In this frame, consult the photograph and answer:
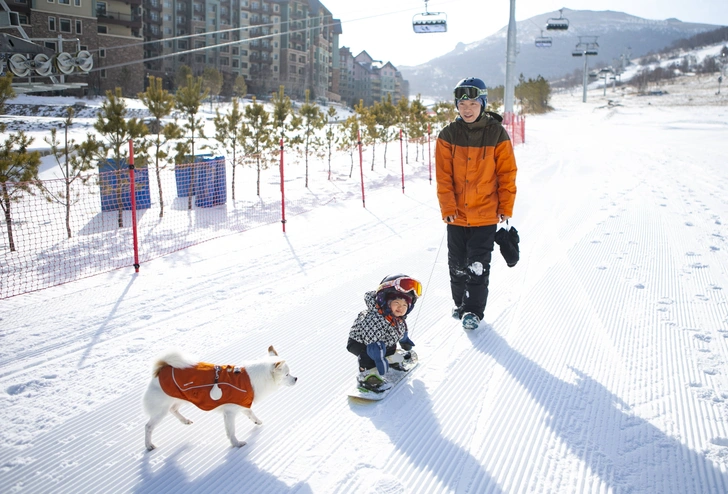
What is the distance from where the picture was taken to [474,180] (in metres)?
3.81

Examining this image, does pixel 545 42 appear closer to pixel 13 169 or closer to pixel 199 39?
pixel 13 169

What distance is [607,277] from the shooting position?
207 inches

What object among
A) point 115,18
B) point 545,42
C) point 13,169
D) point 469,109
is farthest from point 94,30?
point 469,109

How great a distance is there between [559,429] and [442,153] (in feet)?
6.80

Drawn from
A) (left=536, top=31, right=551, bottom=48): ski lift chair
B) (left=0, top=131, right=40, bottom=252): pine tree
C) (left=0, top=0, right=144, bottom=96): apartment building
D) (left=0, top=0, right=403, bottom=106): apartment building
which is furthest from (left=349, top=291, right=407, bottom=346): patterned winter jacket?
(left=0, top=0, right=403, bottom=106): apartment building

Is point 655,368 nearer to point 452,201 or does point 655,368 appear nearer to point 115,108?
point 452,201

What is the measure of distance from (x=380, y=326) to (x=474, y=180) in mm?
1409

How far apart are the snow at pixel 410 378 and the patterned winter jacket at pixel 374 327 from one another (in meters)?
0.36

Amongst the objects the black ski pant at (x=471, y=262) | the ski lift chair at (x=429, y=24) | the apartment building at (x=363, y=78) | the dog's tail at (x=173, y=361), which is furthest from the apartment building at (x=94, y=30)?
the apartment building at (x=363, y=78)

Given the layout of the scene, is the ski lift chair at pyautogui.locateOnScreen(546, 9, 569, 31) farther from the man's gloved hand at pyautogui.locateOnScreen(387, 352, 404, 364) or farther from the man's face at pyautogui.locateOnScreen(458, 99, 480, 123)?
the man's gloved hand at pyautogui.locateOnScreen(387, 352, 404, 364)

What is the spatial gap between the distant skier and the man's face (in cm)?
134

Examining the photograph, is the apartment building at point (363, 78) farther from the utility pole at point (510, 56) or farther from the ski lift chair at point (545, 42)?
the utility pole at point (510, 56)

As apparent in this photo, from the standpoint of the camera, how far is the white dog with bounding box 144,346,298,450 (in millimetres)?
2541

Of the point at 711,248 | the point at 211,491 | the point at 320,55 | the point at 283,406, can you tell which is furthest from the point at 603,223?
the point at 320,55
